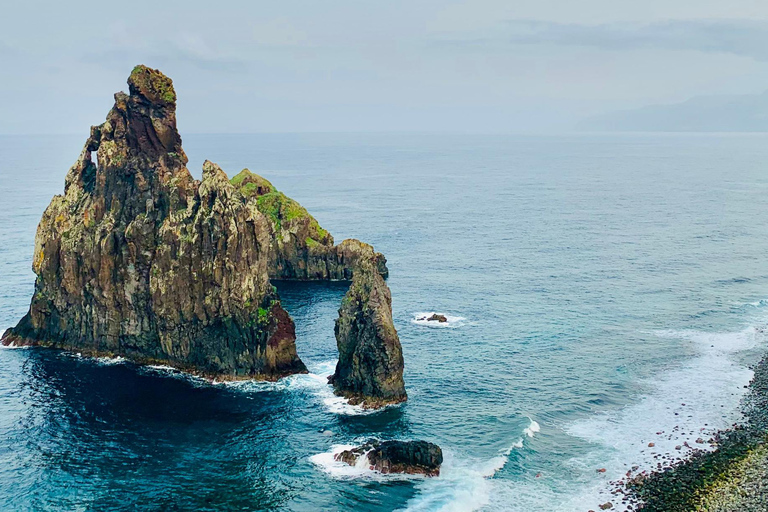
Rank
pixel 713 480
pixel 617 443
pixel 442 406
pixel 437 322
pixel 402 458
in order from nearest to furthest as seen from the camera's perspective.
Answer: pixel 713 480 < pixel 402 458 < pixel 617 443 < pixel 442 406 < pixel 437 322

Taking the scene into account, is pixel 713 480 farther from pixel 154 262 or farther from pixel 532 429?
pixel 154 262

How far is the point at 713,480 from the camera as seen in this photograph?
249ft

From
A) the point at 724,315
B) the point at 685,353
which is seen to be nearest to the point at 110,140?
the point at 685,353

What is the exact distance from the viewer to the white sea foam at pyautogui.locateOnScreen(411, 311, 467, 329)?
120 meters

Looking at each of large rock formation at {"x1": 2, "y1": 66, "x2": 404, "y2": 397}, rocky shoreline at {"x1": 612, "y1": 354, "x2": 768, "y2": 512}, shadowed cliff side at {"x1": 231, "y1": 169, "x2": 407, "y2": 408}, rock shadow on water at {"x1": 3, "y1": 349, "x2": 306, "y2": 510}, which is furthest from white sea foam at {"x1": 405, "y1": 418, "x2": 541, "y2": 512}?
large rock formation at {"x1": 2, "y1": 66, "x2": 404, "y2": 397}

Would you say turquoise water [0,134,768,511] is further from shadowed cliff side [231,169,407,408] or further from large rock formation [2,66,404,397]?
large rock formation [2,66,404,397]

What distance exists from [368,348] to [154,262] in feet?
111

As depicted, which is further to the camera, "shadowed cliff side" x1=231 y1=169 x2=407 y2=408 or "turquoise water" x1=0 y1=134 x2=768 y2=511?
"shadowed cliff side" x1=231 y1=169 x2=407 y2=408

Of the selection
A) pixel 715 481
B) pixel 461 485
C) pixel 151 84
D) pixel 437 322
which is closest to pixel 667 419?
pixel 715 481

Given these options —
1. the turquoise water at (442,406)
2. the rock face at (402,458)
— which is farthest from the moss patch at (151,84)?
the rock face at (402,458)

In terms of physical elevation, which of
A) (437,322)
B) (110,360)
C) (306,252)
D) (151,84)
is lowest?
(110,360)

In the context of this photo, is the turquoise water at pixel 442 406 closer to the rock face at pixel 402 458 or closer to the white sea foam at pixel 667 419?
the white sea foam at pixel 667 419

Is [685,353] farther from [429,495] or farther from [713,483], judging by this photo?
[429,495]

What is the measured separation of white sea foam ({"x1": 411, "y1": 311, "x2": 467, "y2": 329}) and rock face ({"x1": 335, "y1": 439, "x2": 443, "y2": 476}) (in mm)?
42981
